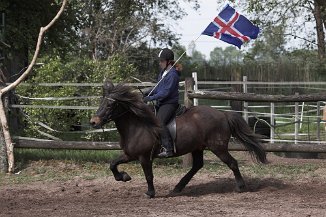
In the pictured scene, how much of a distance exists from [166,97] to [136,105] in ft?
1.56

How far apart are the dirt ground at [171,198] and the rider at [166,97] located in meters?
0.83

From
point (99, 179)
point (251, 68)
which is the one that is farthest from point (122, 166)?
point (251, 68)

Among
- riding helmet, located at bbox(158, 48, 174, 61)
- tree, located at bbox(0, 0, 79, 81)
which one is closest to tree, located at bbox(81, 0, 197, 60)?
tree, located at bbox(0, 0, 79, 81)

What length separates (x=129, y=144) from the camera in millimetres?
8695

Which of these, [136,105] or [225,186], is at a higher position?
[136,105]

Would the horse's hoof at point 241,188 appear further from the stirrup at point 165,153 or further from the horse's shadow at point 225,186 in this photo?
the stirrup at point 165,153

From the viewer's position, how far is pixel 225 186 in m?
9.61

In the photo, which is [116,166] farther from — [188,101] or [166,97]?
[188,101]

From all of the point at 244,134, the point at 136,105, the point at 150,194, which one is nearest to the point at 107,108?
the point at 136,105

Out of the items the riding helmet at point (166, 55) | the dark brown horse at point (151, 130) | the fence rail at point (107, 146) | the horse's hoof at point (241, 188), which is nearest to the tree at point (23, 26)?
the fence rail at point (107, 146)

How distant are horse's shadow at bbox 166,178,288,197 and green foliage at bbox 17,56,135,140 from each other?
3639mm

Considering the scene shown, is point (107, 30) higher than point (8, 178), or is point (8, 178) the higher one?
point (107, 30)

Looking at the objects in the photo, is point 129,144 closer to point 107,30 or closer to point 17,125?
point 17,125

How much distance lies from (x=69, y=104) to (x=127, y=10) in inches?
485
